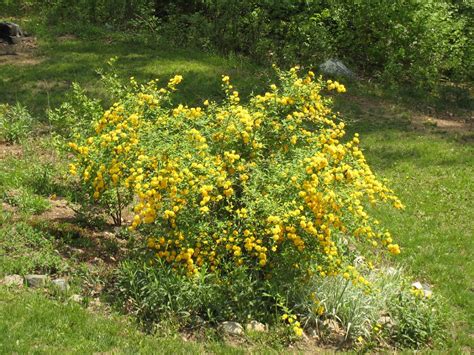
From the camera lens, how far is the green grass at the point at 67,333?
4.31 m

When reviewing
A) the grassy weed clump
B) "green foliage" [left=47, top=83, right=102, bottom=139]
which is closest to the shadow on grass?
"green foliage" [left=47, top=83, right=102, bottom=139]

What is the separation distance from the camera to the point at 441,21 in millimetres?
13773

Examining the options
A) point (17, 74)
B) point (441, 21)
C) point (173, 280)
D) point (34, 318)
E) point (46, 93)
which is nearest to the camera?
point (34, 318)

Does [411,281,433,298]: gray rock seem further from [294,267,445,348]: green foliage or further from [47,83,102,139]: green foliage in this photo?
[47,83,102,139]: green foliage

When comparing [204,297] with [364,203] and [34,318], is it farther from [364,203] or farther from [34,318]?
[364,203]

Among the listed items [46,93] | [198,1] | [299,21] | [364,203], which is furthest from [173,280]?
[198,1]

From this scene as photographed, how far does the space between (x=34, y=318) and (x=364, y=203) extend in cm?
478

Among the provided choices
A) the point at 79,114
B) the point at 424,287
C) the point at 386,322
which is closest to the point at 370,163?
the point at 424,287

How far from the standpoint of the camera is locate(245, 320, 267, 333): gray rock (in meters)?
4.96

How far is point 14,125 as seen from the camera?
8.27 m

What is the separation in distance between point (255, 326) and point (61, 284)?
154cm

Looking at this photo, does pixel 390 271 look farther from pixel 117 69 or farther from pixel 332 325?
pixel 117 69

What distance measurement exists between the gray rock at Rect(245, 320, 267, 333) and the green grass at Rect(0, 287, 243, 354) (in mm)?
335

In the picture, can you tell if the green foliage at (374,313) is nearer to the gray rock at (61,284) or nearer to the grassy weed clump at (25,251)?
the gray rock at (61,284)
